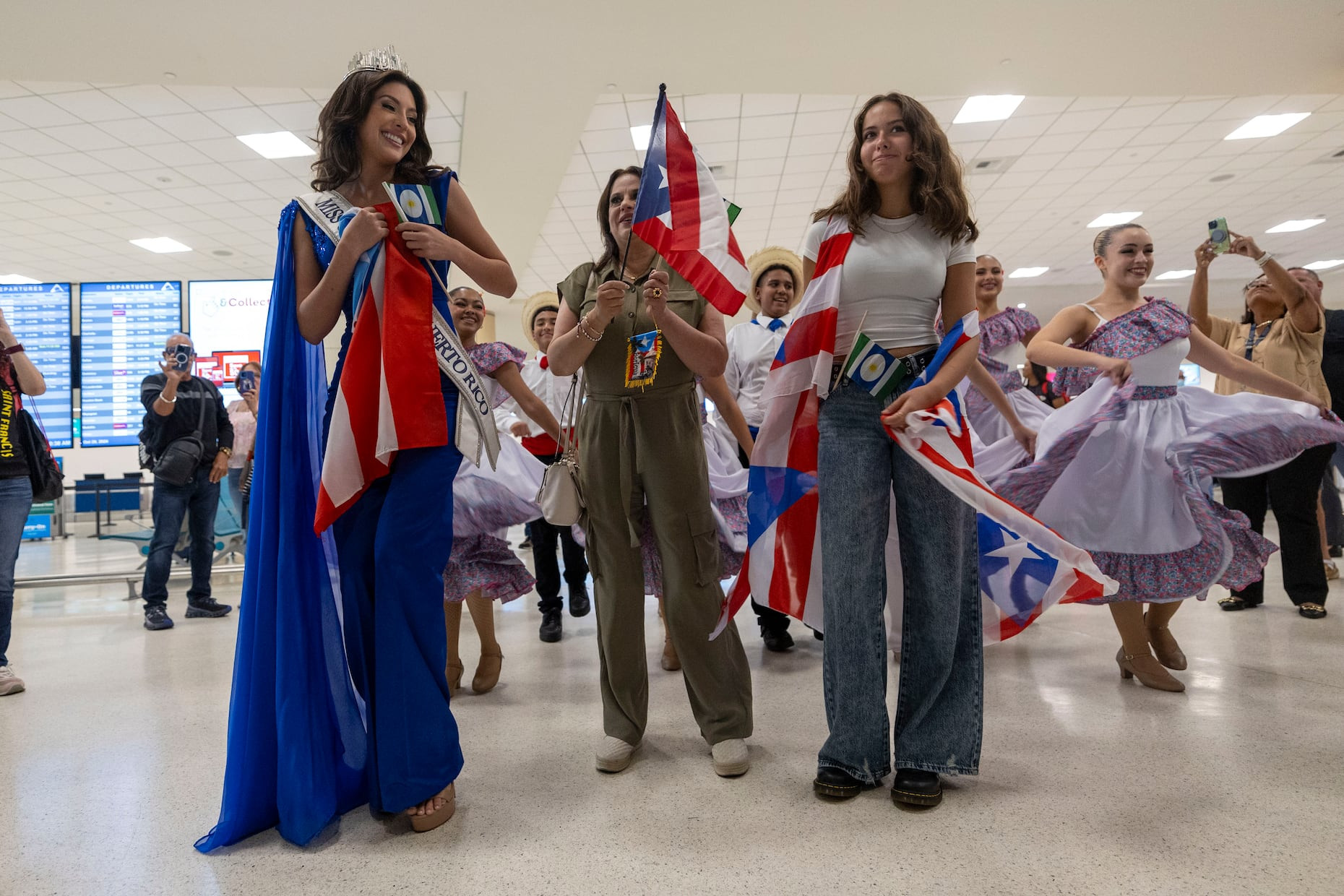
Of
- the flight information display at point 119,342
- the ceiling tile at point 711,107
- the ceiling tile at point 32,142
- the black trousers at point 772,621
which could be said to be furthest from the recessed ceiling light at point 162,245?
the black trousers at point 772,621

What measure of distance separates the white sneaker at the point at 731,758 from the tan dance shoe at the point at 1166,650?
1621mm

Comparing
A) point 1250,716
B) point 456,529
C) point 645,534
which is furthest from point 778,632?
point 1250,716

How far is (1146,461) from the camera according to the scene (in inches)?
102

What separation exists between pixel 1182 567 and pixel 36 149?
9.83m

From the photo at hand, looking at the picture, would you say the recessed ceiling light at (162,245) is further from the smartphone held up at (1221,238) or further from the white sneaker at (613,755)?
the smartphone held up at (1221,238)

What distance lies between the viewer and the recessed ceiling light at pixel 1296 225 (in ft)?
42.7

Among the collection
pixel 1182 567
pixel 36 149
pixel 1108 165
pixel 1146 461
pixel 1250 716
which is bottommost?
pixel 1250 716

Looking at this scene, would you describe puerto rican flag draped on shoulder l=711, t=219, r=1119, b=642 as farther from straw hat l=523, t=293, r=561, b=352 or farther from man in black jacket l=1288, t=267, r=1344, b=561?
man in black jacket l=1288, t=267, r=1344, b=561

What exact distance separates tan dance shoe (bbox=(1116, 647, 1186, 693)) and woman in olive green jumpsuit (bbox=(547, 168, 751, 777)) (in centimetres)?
137

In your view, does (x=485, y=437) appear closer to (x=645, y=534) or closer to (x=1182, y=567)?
(x=645, y=534)

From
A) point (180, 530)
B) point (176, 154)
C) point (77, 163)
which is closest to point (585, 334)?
point (180, 530)

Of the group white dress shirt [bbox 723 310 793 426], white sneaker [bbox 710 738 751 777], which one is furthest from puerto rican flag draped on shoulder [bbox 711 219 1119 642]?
white dress shirt [bbox 723 310 793 426]

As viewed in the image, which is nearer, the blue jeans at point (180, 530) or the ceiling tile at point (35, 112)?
the blue jeans at point (180, 530)

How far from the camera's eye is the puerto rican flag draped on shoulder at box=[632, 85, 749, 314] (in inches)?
75.2
